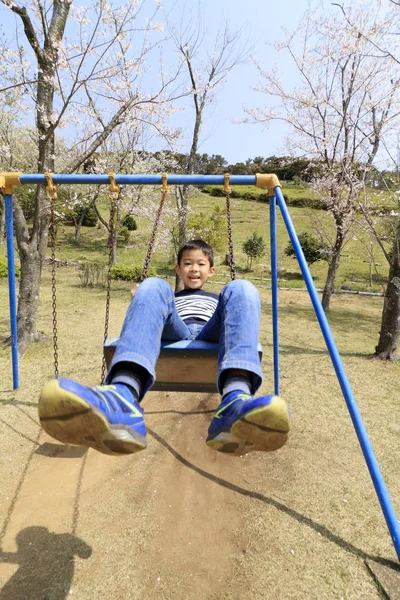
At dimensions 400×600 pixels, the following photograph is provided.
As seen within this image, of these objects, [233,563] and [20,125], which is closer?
[233,563]

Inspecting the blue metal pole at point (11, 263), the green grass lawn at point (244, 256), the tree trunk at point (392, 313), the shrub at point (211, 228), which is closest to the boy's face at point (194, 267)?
the blue metal pole at point (11, 263)

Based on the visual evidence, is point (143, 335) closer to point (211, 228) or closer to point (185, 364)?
point (185, 364)

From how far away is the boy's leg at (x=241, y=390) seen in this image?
3.81 ft

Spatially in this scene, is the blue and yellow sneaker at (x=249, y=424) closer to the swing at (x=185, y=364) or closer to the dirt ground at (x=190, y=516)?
the swing at (x=185, y=364)

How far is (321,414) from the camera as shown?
3.40m

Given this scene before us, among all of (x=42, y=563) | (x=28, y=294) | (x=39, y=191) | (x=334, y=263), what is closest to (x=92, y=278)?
(x=28, y=294)


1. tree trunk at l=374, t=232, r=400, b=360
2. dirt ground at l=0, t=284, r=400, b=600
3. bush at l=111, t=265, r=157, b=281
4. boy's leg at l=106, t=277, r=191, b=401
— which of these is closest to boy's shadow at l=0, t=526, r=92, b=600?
dirt ground at l=0, t=284, r=400, b=600

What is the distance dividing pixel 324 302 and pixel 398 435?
19.7 feet

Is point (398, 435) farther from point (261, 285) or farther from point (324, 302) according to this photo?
point (261, 285)

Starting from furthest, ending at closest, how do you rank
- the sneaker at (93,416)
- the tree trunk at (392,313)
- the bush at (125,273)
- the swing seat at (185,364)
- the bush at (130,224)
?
the bush at (130,224) < the bush at (125,273) < the tree trunk at (392,313) < the swing seat at (185,364) < the sneaker at (93,416)

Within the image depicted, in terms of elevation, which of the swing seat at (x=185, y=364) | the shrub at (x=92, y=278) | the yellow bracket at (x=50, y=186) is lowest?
the shrub at (x=92, y=278)

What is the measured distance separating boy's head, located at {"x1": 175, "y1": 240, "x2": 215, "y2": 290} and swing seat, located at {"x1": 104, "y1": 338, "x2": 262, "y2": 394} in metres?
0.58

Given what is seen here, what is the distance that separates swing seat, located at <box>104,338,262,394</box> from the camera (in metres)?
1.99

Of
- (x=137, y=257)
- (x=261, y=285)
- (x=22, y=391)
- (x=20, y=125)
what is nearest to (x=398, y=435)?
(x=22, y=391)
